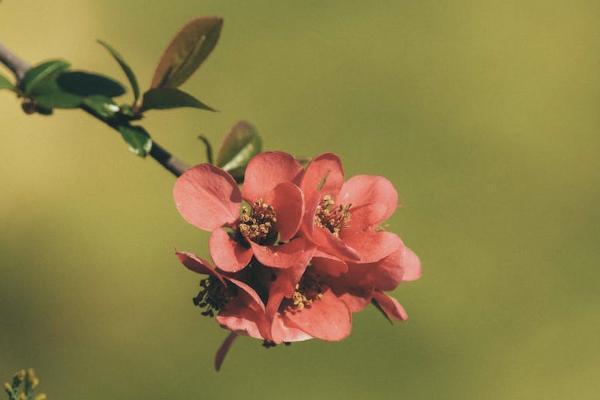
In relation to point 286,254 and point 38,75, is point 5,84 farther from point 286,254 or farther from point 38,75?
point 286,254

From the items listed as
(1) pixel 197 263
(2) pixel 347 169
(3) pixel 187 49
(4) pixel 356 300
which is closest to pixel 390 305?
(4) pixel 356 300

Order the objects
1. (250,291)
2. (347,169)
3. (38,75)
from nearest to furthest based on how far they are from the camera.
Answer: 1. (250,291)
2. (38,75)
3. (347,169)

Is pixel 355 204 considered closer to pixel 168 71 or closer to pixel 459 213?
pixel 168 71

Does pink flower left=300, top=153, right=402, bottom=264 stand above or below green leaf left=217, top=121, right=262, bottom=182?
below

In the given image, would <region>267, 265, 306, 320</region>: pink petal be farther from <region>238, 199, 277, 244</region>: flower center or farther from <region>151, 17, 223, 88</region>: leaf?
<region>151, 17, 223, 88</region>: leaf

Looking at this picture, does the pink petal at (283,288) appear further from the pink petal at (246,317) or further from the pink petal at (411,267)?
the pink petal at (411,267)

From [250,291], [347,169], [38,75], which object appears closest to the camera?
[250,291]

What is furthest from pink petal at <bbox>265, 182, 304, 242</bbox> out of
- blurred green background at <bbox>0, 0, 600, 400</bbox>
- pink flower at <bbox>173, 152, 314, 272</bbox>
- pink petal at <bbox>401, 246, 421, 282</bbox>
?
blurred green background at <bbox>0, 0, 600, 400</bbox>

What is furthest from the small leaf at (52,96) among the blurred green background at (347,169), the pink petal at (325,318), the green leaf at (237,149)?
the blurred green background at (347,169)
